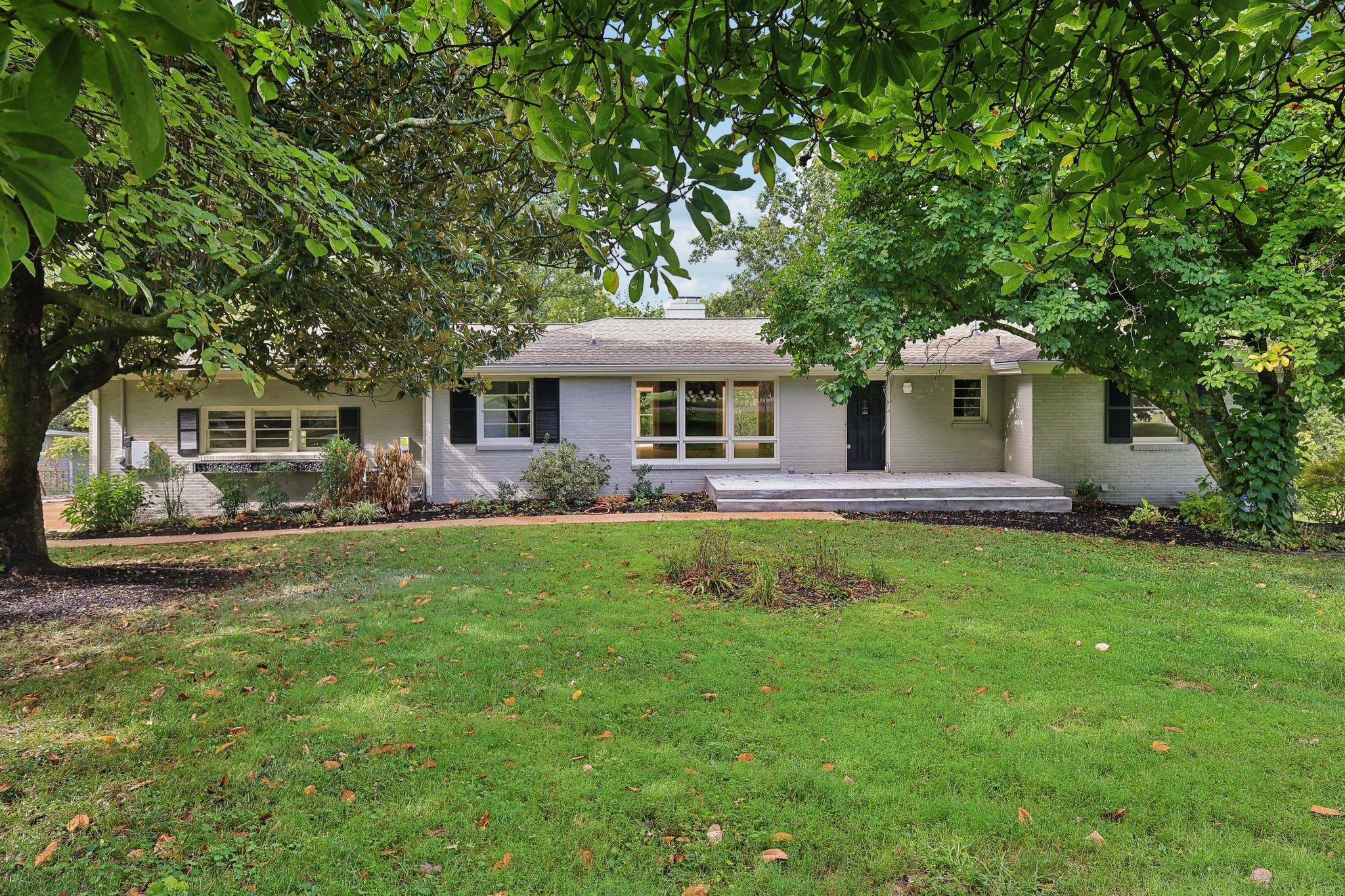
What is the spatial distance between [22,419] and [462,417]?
7.53 metres

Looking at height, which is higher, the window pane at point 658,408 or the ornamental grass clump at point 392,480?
the window pane at point 658,408

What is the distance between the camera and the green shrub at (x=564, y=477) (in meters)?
13.2

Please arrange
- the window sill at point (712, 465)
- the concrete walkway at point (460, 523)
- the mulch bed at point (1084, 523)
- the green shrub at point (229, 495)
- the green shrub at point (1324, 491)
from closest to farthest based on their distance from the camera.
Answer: the mulch bed at point (1084, 523) → the concrete walkway at point (460, 523) → the green shrub at point (1324, 491) → the green shrub at point (229, 495) → the window sill at point (712, 465)

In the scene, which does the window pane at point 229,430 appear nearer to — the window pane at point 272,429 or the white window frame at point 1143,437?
the window pane at point 272,429

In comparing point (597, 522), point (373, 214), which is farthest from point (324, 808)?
point (597, 522)

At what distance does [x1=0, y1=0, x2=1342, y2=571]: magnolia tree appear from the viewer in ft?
3.37

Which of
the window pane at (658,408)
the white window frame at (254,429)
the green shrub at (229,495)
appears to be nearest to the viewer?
the green shrub at (229,495)

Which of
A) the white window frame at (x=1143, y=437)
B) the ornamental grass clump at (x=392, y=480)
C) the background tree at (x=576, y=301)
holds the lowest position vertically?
the ornamental grass clump at (x=392, y=480)

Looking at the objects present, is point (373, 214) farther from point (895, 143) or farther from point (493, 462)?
point (493, 462)

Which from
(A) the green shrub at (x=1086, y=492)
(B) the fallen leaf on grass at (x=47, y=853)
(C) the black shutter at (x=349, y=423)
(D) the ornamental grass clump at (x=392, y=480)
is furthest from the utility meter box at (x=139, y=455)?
(A) the green shrub at (x=1086, y=492)

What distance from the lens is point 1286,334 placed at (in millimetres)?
7547

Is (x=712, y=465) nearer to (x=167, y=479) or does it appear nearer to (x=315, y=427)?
(x=315, y=427)

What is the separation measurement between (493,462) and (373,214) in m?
9.38

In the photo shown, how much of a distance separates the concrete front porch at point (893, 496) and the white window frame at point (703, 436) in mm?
1798
